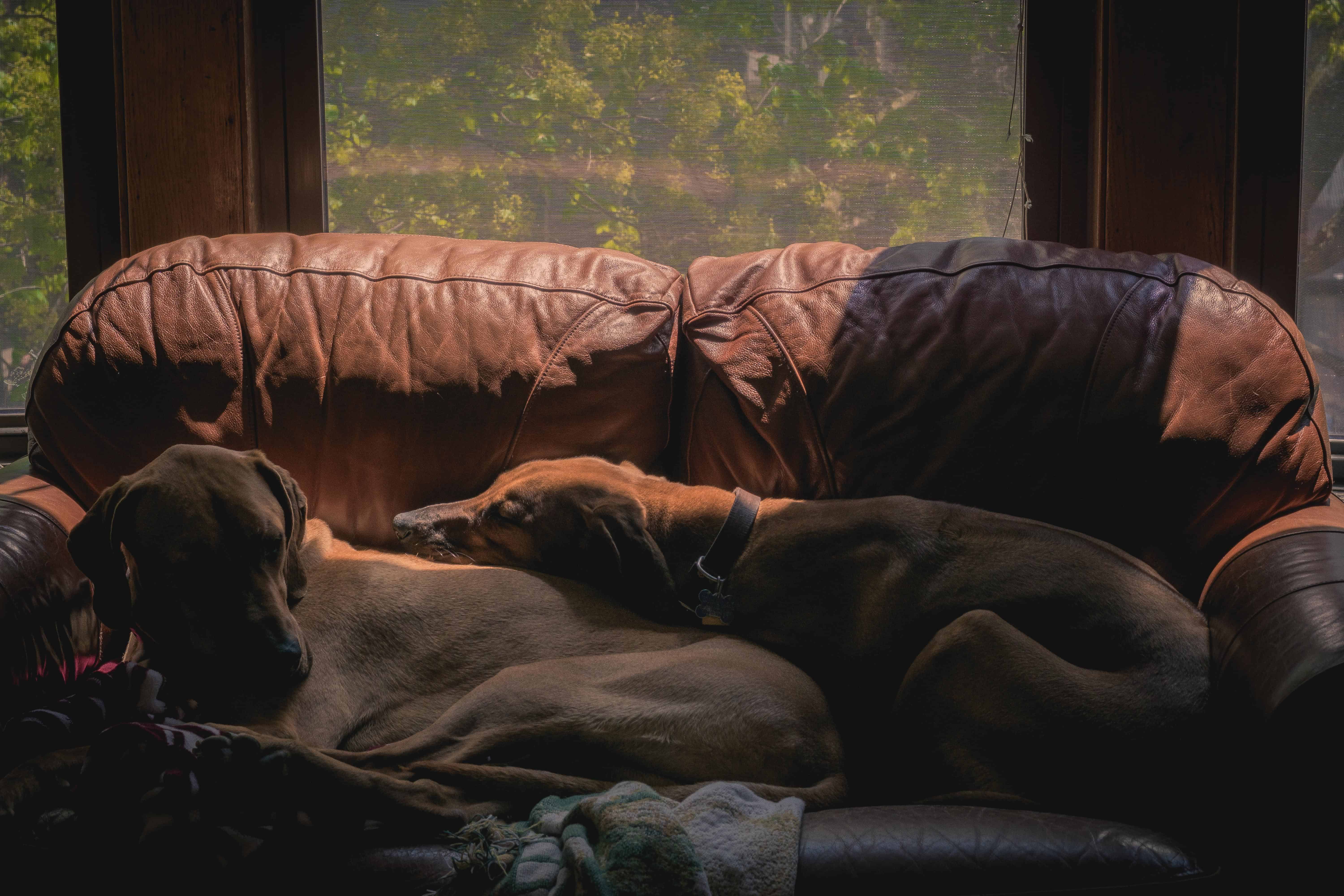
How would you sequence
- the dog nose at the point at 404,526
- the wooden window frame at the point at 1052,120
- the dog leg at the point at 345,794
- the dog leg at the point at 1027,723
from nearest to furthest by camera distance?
the dog leg at the point at 345,794 < the dog leg at the point at 1027,723 < the dog nose at the point at 404,526 < the wooden window frame at the point at 1052,120

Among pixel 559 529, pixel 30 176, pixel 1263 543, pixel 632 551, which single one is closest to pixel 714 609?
pixel 632 551

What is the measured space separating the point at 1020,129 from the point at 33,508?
3.01m

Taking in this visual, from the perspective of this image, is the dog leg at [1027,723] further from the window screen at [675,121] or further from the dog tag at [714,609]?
the window screen at [675,121]

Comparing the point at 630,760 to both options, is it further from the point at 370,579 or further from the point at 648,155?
the point at 648,155

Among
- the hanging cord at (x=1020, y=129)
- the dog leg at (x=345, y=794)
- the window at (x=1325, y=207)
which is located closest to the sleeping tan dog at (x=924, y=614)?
the dog leg at (x=345, y=794)

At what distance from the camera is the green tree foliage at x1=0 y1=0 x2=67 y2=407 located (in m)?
3.13

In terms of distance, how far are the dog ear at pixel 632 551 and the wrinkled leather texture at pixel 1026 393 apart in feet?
1.20

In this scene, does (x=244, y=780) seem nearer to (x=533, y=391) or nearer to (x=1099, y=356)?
(x=533, y=391)

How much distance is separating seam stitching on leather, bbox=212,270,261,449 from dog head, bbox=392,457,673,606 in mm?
436

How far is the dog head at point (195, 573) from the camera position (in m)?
1.74

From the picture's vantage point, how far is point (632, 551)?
205 cm

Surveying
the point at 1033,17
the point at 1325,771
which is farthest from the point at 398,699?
the point at 1033,17

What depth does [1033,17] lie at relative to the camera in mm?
3021

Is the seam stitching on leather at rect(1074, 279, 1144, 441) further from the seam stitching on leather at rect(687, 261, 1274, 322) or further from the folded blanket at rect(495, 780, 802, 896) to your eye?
the folded blanket at rect(495, 780, 802, 896)
